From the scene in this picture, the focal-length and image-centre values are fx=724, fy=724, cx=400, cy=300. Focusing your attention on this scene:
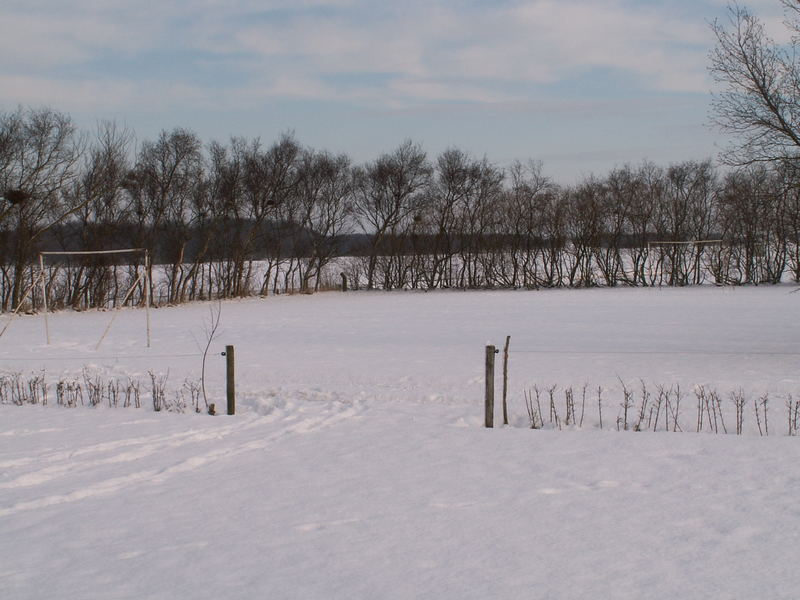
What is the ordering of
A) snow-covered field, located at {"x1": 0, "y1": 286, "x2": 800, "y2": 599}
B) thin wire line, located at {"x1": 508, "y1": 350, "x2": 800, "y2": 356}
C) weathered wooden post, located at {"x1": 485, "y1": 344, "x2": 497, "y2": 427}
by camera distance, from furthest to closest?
thin wire line, located at {"x1": 508, "y1": 350, "x2": 800, "y2": 356} → weathered wooden post, located at {"x1": 485, "y1": 344, "x2": 497, "y2": 427} → snow-covered field, located at {"x1": 0, "y1": 286, "x2": 800, "y2": 599}

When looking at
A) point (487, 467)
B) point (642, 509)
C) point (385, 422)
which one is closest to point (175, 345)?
point (385, 422)

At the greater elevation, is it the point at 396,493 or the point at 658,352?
the point at 658,352

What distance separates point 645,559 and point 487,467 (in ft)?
8.86

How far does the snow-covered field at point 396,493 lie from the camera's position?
4.75 metres

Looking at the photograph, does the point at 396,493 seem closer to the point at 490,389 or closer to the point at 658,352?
the point at 490,389

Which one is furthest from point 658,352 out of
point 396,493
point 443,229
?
point 443,229

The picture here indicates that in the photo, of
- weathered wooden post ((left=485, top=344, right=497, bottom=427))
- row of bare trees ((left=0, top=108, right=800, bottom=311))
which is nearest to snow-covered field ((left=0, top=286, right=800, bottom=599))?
weathered wooden post ((left=485, top=344, right=497, bottom=427))

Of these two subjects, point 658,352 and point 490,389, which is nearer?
point 490,389

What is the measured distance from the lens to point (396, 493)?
263 inches

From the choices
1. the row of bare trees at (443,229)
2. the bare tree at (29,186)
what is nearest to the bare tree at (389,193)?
the row of bare trees at (443,229)

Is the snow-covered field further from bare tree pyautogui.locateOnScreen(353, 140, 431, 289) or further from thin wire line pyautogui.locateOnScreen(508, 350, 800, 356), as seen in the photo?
bare tree pyautogui.locateOnScreen(353, 140, 431, 289)

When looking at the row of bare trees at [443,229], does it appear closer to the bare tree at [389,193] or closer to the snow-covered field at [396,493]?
the bare tree at [389,193]

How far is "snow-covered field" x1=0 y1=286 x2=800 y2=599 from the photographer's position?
4.75m

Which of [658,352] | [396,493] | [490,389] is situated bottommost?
[396,493]
